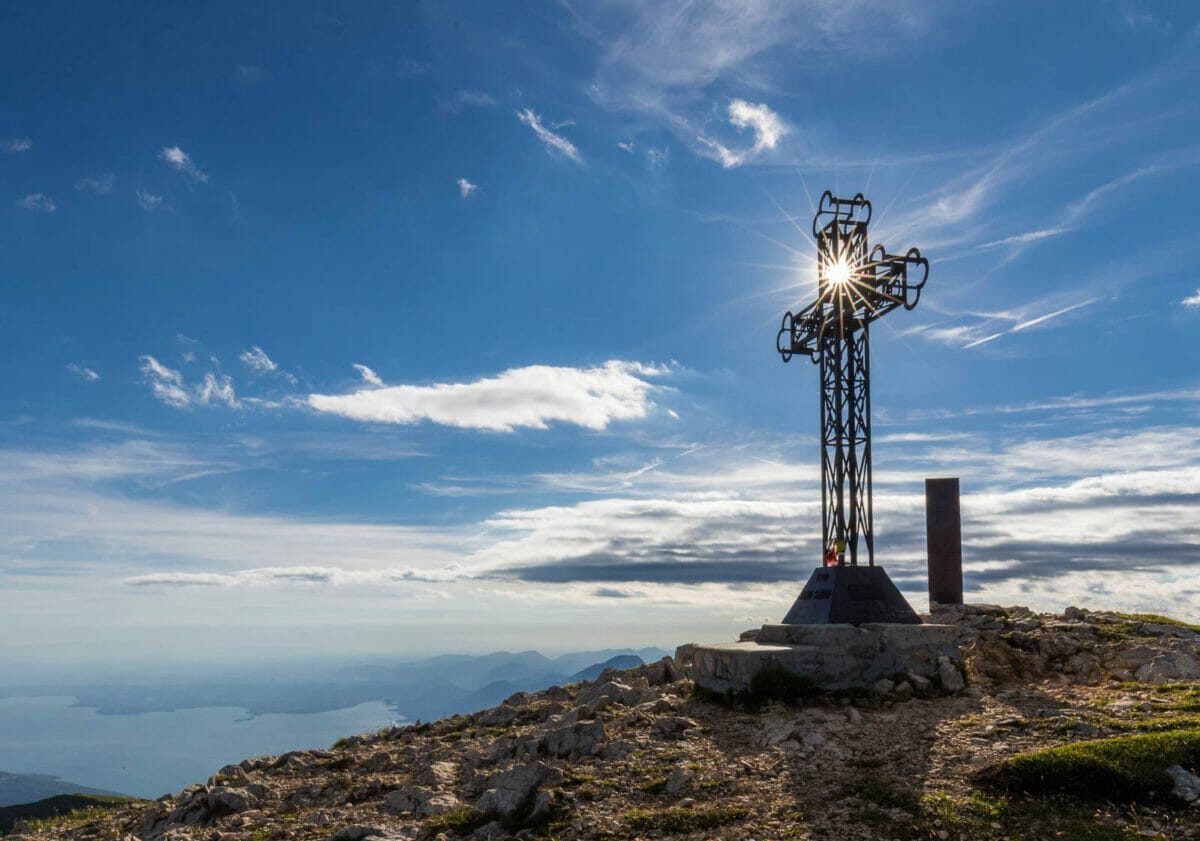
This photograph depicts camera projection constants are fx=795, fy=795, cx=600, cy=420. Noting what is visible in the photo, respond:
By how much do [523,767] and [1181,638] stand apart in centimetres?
1764

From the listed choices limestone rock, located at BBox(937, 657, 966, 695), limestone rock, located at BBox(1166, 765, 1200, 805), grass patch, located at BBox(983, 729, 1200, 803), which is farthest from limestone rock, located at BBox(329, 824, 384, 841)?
limestone rock, located at BBox(937, 657, 966, 695)

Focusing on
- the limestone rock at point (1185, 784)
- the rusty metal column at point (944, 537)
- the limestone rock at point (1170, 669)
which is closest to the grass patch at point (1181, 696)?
the limestone rock at point (1170, 669)

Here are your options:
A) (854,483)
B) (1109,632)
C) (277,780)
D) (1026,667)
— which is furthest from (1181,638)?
(277,780)

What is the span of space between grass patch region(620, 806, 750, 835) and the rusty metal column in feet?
64.0

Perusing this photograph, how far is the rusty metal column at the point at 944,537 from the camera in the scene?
27938 mm

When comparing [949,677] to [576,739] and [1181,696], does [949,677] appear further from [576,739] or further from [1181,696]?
[576,739]

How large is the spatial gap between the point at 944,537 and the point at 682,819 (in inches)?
804

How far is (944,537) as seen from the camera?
2806 centimetres

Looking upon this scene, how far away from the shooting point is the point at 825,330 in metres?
20.0

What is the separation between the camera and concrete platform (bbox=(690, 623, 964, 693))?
643 inches

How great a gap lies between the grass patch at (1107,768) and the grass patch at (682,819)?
3.70 m

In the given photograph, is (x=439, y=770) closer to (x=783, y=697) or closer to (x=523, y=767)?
(x=523, y=767)

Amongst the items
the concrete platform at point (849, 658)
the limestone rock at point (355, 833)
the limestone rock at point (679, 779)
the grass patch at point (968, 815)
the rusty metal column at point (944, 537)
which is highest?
the rusty metal column at point (944, 537)

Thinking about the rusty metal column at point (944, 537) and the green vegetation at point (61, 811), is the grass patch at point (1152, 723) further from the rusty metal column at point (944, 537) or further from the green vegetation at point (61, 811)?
the green vegetation at point (61, 811)
